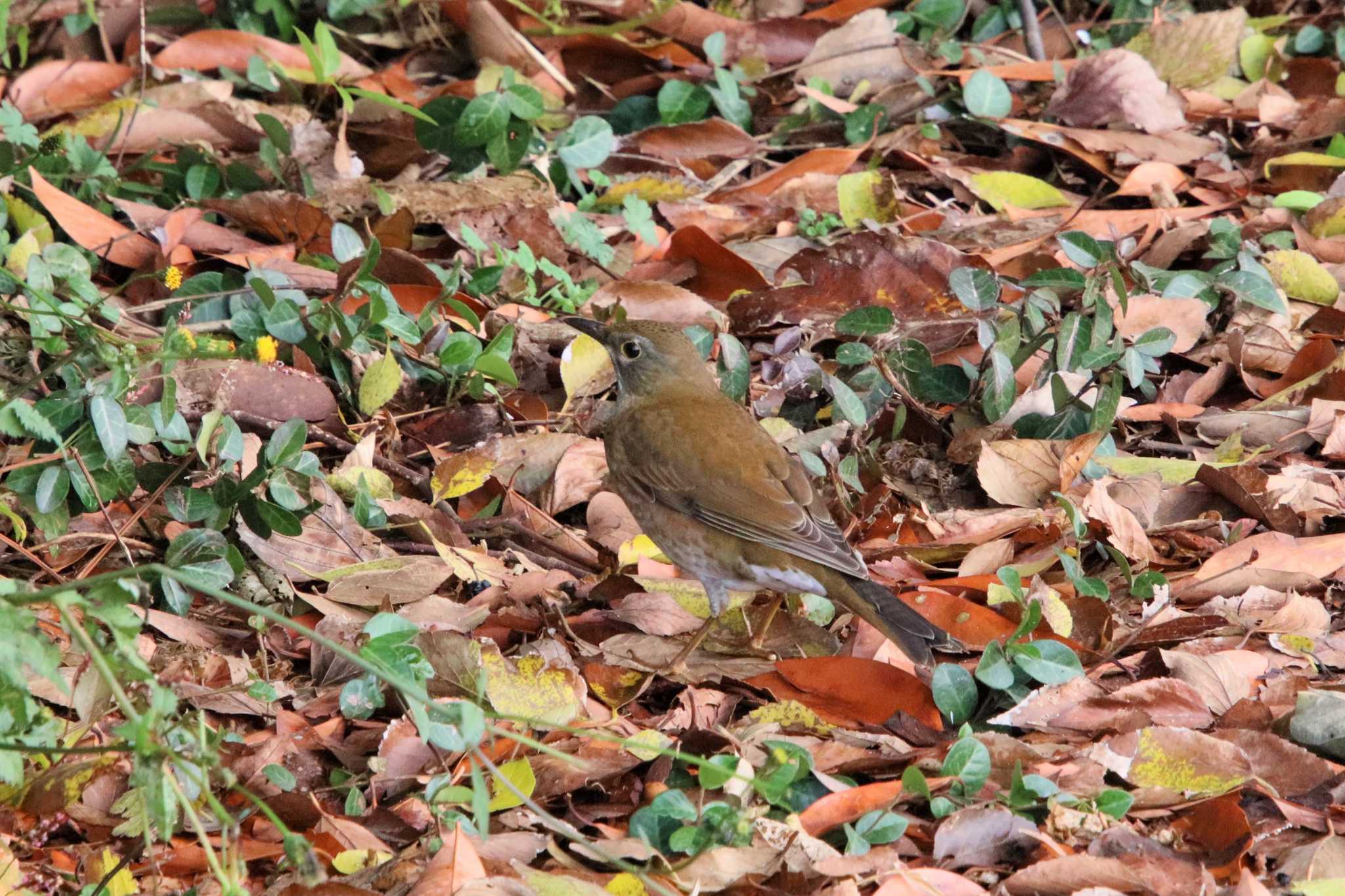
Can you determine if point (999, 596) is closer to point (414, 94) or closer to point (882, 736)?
point (882, 736)

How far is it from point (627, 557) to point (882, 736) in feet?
5.22

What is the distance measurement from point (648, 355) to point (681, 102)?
2.32m

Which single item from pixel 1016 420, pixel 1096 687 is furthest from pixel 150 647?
pixel 1016 420

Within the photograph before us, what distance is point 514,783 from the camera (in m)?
4.14

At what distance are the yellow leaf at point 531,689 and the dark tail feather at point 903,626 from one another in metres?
1.01

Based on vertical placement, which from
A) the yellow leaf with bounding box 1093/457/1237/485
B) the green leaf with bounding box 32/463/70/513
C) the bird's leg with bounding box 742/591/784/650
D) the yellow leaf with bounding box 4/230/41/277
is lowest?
the bird's leg with bounding box 742/591/784/650

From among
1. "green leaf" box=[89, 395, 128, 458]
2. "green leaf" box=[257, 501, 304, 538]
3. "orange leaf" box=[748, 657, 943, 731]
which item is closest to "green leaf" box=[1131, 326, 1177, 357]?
"orange leaf" box=[748, 657, 943, 731]

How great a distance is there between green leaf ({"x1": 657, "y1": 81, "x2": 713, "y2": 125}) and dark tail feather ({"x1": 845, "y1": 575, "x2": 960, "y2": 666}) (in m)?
3.69

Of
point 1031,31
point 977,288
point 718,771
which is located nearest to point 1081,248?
point 977,288

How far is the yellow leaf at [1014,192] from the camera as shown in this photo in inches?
293

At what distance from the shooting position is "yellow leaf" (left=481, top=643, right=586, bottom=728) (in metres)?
4.57

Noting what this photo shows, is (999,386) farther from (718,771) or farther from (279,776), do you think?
(279,776)

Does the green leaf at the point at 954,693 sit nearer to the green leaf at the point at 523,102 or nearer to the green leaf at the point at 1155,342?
the green leaf at the point at 1155,342

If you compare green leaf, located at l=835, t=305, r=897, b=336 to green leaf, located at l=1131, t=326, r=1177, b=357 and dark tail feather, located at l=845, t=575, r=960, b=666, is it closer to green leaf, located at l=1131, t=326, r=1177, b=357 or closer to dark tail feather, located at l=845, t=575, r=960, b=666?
green leaf, located at l=1131, t=326, r=1177, b=357
